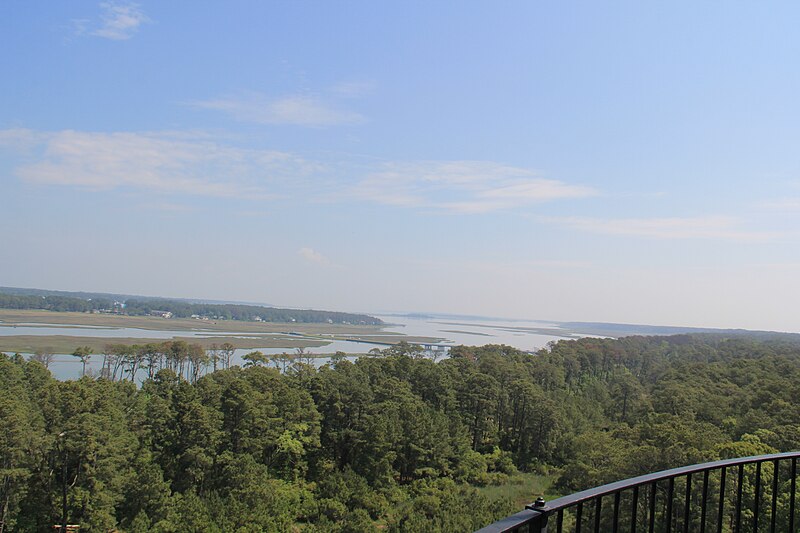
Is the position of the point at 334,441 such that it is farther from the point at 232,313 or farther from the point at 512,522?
the point at 232,313

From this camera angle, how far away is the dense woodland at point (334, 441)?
17781 mm

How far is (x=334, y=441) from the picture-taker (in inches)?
1034

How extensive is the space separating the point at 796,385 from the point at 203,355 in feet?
117

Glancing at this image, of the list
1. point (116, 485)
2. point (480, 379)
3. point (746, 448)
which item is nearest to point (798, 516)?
point (746, 448)

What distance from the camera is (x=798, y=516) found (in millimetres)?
14742

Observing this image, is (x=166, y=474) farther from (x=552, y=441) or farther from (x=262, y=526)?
(x=552, y=441)

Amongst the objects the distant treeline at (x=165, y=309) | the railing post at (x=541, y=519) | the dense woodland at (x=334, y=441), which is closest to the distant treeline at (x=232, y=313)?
the distant treeline at (x=165, y=309)

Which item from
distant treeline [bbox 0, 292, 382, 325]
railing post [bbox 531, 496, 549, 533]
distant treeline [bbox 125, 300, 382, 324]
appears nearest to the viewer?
railing post [bbox 531, 496, 549, 533]

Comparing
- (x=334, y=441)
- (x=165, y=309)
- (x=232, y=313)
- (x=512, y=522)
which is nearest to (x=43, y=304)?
(x=165, y=309)

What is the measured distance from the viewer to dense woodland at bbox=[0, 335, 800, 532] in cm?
1778

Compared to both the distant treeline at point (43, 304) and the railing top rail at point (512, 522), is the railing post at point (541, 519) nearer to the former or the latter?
the railing top rail at point (512, 522)

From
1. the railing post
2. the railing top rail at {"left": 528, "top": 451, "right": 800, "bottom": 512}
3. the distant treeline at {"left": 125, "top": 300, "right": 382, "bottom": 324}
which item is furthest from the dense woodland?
the distant treeline at {"left": 125, "top": 300, "right": 382, "bottom": 324}

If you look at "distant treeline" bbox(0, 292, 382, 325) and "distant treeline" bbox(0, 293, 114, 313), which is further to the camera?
"distant treeline" bbox(0, 292, 382, 325)

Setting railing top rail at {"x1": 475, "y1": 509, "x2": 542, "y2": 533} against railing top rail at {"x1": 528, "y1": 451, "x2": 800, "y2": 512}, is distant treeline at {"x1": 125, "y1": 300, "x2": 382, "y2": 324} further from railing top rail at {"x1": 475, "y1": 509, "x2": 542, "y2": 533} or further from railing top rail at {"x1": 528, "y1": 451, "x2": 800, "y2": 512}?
railing top rail at {"x1": 475, "y1": 509, "x2": 542, "y2": 533}
